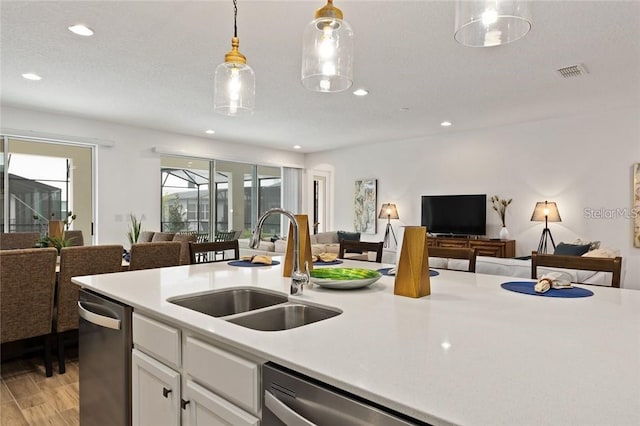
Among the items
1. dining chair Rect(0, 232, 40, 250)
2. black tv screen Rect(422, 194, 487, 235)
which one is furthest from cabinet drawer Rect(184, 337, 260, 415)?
black tv screen Rect(422, 194, 487, 235)

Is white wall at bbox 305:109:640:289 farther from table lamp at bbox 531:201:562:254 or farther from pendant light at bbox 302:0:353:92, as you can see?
pendant light at bbox 302:0:353:92

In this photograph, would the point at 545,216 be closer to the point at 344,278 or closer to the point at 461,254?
the point at 461,254

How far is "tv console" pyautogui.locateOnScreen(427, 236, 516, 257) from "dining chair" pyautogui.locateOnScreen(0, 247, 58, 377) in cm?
448

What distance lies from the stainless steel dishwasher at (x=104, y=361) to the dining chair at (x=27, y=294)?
1253 millimetres

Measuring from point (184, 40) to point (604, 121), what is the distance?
551cm

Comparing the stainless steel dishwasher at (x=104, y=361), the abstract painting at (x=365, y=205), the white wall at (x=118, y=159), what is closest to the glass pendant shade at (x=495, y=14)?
the stainless steel dishwasher at (x=104, y=361)

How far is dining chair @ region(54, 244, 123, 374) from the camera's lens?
293 cm

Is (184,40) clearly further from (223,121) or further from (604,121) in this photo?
(604,121)

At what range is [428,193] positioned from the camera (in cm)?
721

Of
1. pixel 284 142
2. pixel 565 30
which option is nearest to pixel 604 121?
pixel 565 30

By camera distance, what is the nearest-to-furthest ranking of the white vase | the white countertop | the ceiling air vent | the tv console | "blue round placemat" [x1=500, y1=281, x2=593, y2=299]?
1. the white countertop
2. "blue round placemat" [x1=500, y1=281, x2=593, y2=299]
3. the ceiling air vent
4. the tv console
5. the white vase

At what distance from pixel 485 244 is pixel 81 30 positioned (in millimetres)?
5688

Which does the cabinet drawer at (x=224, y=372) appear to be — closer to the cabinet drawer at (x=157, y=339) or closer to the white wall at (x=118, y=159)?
the cabinet drawer at (x=157, y=339)

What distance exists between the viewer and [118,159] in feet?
20.4
